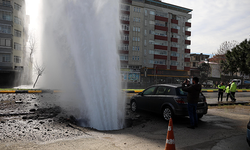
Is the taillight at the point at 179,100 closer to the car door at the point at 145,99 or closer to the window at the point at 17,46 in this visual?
the car door at the point at 145,99

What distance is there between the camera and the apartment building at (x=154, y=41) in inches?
1852

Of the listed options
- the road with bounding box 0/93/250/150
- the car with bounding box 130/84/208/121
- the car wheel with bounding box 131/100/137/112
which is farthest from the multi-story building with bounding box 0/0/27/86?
the car with bounding box 130/84/208/121

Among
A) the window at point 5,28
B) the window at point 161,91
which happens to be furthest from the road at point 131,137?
the window at point 5,28

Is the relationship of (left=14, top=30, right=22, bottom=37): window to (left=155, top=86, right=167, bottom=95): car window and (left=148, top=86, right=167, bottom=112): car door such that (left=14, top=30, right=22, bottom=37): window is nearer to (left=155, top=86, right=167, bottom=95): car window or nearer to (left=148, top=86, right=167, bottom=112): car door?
(left=148, top=86, right=167, bottom=112): car door

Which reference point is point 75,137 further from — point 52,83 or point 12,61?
point 12,61

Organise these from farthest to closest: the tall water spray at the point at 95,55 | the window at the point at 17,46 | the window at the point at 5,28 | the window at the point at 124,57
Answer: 1. the window at the point at 124,57
2. the window at the point at 17,46
3. the window at the point at 5,28
4. the tall water spray at the point at 95,55

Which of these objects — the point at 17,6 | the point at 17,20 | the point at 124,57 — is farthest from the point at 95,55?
the point at 124,57

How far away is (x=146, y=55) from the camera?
49.5 m

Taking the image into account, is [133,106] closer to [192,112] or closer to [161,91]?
[161,91]

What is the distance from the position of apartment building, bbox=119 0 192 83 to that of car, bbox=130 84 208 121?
114 ft

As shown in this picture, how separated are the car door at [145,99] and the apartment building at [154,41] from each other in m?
34.4

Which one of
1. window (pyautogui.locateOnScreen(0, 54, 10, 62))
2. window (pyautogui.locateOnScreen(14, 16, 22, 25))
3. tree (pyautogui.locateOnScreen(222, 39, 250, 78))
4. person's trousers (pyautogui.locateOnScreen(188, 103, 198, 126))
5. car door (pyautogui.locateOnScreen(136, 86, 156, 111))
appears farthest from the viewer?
window (pyautogui.locateOnScreen(14, 16, 22, 25))

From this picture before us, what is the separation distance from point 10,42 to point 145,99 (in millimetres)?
36354

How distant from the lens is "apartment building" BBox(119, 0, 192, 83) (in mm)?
47031
